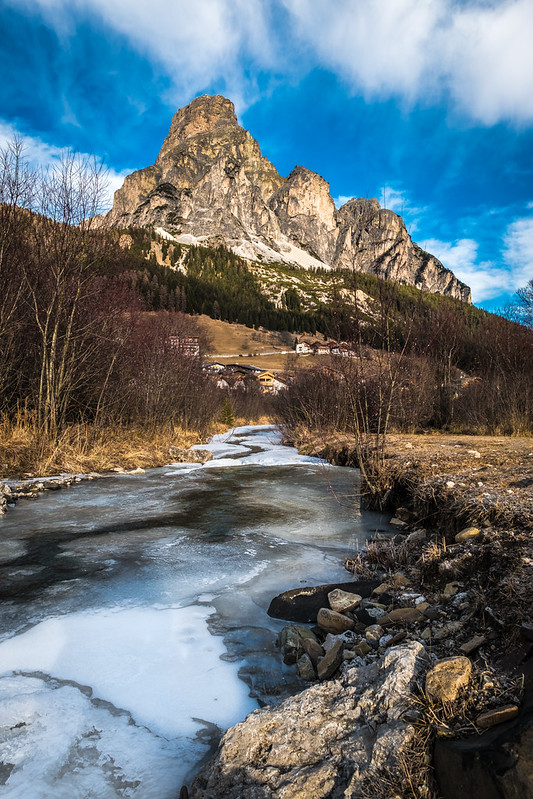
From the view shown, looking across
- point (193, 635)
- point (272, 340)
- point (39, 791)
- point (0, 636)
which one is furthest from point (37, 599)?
point (272, 340)

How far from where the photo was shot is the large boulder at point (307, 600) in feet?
11.2

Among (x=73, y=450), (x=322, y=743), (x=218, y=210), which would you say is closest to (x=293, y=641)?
(x=322, y=743)

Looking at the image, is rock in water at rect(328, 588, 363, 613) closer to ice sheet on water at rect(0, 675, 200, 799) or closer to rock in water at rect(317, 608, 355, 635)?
rock in water at rect(317, 608, 355, 635)

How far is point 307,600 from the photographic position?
3602mm

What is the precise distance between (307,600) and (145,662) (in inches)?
56.6

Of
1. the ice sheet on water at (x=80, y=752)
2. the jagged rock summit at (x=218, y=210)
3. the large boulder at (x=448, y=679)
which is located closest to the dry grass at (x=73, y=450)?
the ice sheet on water at (x=80, y=752)

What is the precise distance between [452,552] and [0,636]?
3462mm

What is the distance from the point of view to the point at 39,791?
5.58 ft

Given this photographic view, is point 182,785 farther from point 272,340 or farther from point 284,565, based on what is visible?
point 272,340

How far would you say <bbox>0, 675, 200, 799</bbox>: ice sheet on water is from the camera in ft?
5.71

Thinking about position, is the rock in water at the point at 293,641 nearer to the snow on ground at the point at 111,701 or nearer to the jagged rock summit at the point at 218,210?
the snow on ground at the point at 111,701

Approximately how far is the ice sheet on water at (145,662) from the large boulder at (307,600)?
65 centimetres

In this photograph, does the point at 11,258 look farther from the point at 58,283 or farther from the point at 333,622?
the point at 333,622

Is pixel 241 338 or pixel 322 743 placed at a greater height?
pixel 241 338
